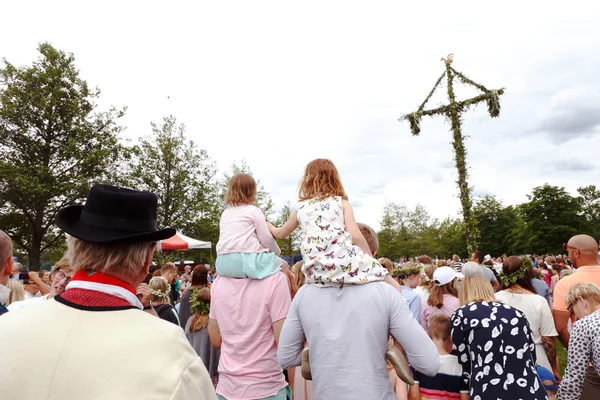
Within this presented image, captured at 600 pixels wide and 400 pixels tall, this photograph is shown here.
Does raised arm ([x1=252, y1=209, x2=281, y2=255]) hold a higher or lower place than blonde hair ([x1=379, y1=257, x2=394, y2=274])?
higher

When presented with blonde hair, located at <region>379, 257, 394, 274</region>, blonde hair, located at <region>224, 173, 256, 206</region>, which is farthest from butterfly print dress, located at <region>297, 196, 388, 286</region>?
blonde hair, located at <region>379, 257, 394, 274</region>

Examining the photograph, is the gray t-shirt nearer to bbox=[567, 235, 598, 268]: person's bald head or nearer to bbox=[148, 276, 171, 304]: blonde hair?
bbox=[148, 276, 171, 304]: blonde hair

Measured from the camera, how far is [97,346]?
1.17 metres

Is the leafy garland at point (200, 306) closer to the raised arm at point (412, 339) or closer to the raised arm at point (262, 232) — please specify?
the raised arm at point (262, 232)

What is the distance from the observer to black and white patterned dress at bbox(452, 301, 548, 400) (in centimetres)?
307

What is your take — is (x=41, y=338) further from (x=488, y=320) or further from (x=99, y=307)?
(x=488, y=320)

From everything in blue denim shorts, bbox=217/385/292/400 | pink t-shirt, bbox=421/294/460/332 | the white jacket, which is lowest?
blue denim shorts, bbox=217/385/292/400

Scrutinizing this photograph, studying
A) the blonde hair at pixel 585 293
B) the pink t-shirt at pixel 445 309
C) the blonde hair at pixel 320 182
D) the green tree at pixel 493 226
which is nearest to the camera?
the blonde hair at pixel 320 182

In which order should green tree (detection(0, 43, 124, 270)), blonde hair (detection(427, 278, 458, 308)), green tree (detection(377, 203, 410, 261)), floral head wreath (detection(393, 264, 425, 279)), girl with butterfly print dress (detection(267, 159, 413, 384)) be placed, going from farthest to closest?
1. green tree (detection(377, 203, 410, 261))
2. green tree (detection(0, 43, 124, 270))
3. floral head wreath (detection(393, 264, 425, 279))
4. blonde hair (detection(427, 278, 458, 308))
5. girl with butterfly print dress (detection(267, 159, 413, 384))

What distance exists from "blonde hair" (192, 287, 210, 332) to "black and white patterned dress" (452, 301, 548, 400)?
304cm

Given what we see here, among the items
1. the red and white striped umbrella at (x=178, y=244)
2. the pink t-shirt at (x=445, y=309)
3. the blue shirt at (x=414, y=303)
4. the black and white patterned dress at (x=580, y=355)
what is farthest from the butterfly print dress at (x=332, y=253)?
the red and white striped umbrella at (x=178, y=244)

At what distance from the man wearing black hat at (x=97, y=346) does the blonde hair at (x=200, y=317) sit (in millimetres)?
3749

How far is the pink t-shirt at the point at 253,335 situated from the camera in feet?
9.68

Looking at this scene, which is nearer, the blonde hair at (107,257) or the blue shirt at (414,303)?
the blonde hair at (107,257)
